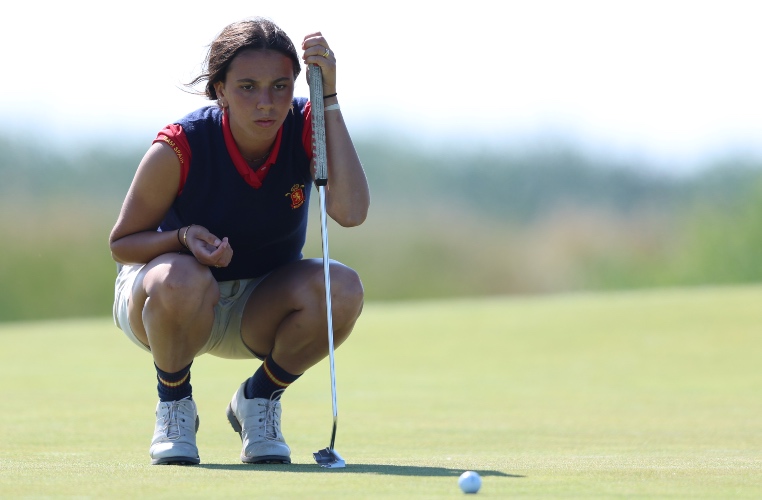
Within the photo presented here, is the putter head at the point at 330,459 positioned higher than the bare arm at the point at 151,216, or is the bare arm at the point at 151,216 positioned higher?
the bare arm at the point at 151,216

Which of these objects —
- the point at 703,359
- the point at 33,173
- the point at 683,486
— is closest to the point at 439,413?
the point at 683,486

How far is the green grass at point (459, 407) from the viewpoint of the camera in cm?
313

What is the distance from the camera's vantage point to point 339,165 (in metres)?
3.94

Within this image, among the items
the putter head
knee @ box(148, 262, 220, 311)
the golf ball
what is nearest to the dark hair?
knee @ box(148, 262, 220, 311)

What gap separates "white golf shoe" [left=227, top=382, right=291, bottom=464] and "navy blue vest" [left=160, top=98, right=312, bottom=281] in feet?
1.47

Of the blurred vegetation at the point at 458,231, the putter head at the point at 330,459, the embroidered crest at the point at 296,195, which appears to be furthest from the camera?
the blurred vegetation at the point at 458,231

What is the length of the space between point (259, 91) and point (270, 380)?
0.98 m

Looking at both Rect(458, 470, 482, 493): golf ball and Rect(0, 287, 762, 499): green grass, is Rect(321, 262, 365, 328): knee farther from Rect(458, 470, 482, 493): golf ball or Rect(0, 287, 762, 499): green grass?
Rect(458, 470, 482, 493): golf ball

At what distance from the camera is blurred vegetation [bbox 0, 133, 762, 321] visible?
18125 mm

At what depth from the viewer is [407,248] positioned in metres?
19.0

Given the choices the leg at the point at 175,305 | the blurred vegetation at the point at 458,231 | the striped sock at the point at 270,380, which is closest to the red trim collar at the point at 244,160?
the leg at the point at 175,305

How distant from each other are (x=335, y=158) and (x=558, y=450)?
1338 millimetres

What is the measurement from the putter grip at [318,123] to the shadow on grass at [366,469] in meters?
0.92

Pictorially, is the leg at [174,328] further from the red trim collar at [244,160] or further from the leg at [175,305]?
the red trim collar at [244,160]
